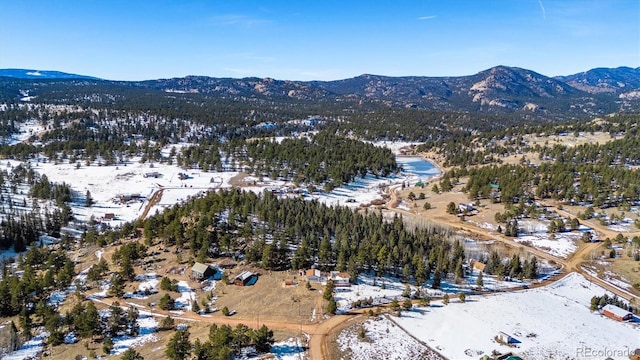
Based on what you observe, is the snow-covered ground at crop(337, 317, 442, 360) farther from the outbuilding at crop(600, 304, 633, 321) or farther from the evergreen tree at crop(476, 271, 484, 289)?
the outbuilding at crop(600, 304, 633, 321)

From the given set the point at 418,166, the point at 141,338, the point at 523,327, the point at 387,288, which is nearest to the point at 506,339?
the point at 523,327

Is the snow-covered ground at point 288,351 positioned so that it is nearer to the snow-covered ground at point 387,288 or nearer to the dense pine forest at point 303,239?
the snow-covered ground at point 387,288

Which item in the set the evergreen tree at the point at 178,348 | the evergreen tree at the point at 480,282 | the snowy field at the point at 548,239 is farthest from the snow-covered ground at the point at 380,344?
the snowy field at the point at 548,239

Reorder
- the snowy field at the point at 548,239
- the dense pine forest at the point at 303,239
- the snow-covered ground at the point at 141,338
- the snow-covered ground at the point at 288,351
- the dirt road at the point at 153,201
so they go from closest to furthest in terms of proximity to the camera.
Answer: the snow-covered ground at the point at 288,351, the snow-covered ground at the point at 141,338, the dense pine forest at the point at 303,239, the snowy field at the point at 548,239, the dirt road at the point at 153,201

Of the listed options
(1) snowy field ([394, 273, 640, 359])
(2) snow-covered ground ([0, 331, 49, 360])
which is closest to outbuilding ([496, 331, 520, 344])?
(1) snowy field ([394, 273, 640, 359])

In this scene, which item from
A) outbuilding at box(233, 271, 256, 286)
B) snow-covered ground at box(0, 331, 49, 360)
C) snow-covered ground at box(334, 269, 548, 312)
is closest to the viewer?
snow-covered ground at box(0, 331, 49, 360)

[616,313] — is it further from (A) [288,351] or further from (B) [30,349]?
(B) [30,349]
